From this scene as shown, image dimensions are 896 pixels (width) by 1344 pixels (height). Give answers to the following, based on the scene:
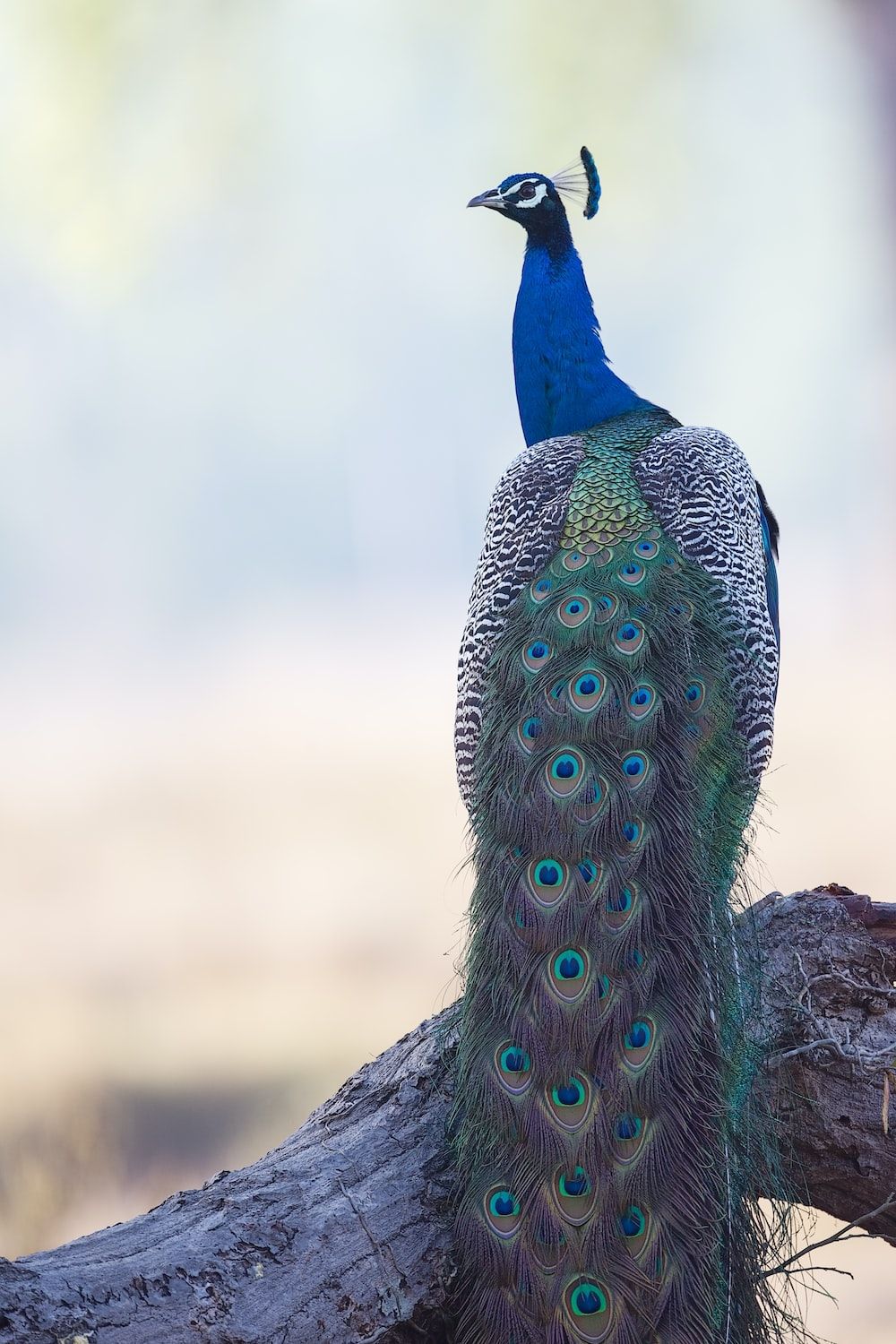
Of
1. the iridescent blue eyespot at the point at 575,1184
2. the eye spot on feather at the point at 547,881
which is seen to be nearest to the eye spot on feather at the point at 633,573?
the eye spot on feather at the point at 547,881

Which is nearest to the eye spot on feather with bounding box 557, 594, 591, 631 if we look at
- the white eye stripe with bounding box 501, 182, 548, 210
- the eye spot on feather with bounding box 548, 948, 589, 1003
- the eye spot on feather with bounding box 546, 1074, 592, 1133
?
the eye spot on feather with bounding box 548, 948, 589, 1003

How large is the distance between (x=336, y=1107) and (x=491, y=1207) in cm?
69

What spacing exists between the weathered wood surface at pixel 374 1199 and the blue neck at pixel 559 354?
Answer: 6.18 ft

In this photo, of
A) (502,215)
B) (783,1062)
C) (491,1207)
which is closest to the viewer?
(491,1207)

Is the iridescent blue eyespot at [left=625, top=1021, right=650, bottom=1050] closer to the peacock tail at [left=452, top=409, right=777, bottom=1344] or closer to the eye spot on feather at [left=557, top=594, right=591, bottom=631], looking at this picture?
the peacock tail at [left=452, top=409, right=777, bottom=1344]

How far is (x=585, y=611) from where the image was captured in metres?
3.12

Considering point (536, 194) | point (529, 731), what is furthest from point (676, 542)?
point (536, 194)

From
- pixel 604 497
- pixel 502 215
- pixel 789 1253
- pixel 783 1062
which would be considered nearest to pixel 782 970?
pixel 783 1062

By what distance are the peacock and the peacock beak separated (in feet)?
5.47

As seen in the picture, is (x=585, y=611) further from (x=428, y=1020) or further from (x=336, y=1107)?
(x=336, y=1107)

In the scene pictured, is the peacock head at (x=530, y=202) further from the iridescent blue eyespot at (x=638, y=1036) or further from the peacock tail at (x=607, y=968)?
the iridescent blue eyespot at (x=638, y=1036)

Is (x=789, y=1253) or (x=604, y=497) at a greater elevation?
(x=604, y=497)

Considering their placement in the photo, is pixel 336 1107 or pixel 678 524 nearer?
pixel 336 1107

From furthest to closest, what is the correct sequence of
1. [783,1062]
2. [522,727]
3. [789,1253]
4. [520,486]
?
1. [520,486]
2. [783,1062]
3. [522,727]
4. [789,1253]
